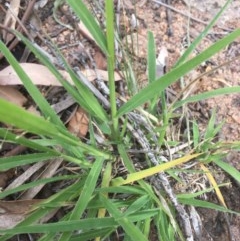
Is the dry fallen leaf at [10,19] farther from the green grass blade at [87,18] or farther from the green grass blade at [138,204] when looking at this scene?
the green grass blade at [138,204]

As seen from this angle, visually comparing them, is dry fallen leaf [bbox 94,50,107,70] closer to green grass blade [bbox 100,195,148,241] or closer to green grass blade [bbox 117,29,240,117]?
green grass blade [bbox 117,29,240,117]

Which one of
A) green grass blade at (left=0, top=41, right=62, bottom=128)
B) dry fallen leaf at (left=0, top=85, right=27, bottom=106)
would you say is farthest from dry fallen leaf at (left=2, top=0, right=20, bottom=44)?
green grass blade at (left=0, top=41, right=62, bottom=128)

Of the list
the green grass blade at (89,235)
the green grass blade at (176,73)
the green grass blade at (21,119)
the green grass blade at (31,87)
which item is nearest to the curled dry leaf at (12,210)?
the green grass blade at (89,235)

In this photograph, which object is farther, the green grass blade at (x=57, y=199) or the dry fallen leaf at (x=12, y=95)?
the dry fallen leaf at (x=12, y=95)

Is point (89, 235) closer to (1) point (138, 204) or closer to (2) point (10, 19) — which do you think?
(1) point (138, 204)

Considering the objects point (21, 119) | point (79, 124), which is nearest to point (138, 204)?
point (79, 124)

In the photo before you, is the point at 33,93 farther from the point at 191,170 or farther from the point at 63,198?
the point at 191,170
